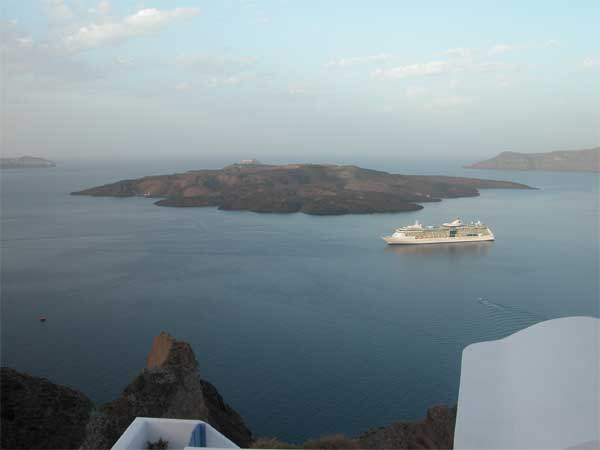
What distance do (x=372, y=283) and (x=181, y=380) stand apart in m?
9.82

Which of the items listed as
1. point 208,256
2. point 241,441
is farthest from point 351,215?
point 241,441

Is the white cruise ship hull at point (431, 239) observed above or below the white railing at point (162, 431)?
below

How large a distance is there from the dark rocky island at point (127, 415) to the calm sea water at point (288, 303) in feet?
5.35

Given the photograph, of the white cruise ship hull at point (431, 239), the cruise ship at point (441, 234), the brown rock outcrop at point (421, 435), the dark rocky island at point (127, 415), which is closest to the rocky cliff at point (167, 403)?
the dark rocky island at point (127, 415)

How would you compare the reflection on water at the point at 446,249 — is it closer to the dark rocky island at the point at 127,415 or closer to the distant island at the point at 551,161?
the dark rocky island at the point at 127,415

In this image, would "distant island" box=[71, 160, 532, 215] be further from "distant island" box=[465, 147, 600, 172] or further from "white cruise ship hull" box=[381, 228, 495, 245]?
"distant island" box=[465, 147, 600, 172]

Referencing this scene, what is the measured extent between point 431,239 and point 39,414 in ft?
64.4

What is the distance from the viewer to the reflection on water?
66.0 feet

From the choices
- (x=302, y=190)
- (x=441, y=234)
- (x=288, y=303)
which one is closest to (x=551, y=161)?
(x=302, y=190)

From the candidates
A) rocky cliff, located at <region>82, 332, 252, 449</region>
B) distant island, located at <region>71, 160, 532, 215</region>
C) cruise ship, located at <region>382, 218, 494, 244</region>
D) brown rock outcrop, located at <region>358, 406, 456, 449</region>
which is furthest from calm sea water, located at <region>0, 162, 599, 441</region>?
distant island, located at <region>71, 160, 532, 215</region>

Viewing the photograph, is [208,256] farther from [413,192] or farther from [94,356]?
[413,192]

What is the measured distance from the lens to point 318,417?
7207 millimetres

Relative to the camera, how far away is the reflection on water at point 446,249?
20103mm

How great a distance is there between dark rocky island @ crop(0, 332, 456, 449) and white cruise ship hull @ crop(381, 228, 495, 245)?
16.2 metres
